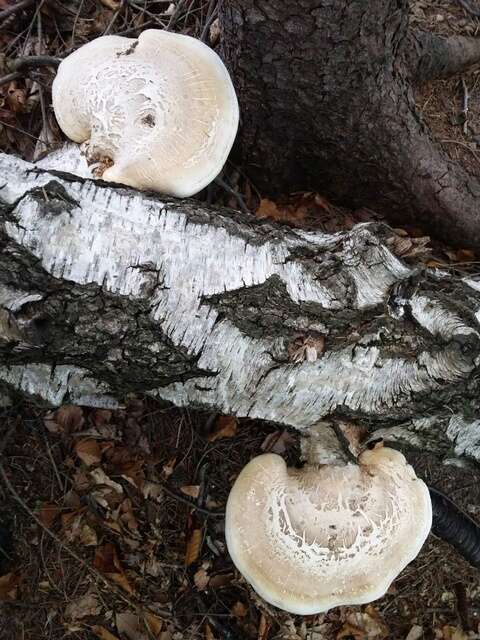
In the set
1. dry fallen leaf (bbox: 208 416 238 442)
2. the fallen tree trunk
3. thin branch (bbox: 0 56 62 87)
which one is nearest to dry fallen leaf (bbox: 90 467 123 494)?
dry fallen leaf (bbox: 208 416 238 442)

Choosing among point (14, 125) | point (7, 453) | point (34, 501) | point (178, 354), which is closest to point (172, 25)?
point (14, 125)

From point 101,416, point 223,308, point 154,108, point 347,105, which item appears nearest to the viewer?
point 223,308

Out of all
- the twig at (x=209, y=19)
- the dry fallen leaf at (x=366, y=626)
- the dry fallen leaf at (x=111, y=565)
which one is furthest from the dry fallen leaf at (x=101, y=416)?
the twig at (x=209, y=19)

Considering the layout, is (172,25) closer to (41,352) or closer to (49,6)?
(49,6)

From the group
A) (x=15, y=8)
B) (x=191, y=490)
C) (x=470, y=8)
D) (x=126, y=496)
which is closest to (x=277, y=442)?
(x=191, y=490)

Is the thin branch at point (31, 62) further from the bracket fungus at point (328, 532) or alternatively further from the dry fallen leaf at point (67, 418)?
the bracket fungus at point (328, 532)

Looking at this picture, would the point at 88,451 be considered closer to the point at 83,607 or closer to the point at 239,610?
the point at 83,607

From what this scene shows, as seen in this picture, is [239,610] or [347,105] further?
[239,610]
